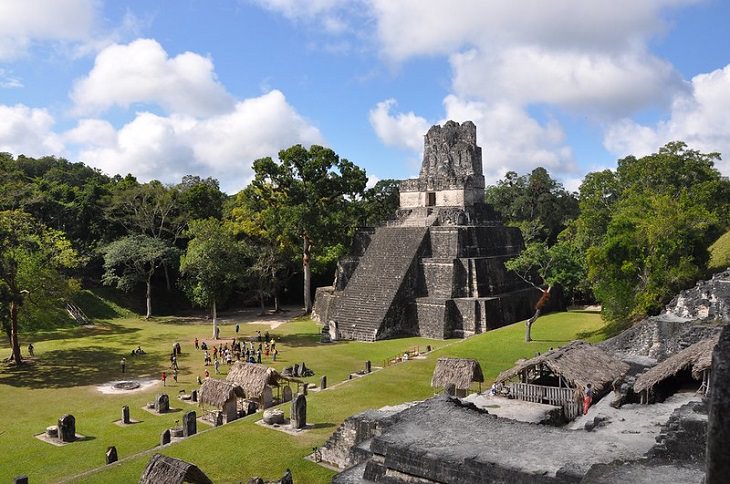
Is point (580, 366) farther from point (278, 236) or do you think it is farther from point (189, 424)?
point (278, 236)

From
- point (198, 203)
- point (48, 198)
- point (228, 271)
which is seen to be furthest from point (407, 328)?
point (48, 198)

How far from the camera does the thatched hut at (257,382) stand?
14711 millimetres

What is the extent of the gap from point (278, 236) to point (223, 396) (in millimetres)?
17712

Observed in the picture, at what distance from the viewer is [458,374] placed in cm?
1473

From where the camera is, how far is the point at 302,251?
3312 centimetres

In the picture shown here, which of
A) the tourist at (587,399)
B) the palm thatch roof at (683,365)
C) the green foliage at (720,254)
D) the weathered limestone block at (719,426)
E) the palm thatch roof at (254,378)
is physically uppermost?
the green foliage at (720,254)

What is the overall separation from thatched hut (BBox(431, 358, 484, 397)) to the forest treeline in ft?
26.7

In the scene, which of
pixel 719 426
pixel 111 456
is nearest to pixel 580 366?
pixel 111 456

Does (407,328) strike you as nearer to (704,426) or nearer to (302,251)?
(302,251)

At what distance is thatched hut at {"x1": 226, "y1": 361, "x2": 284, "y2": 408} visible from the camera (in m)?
14.7

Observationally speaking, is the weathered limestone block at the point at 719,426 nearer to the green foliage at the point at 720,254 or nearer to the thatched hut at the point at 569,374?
the thatched hut at the point at 569,374

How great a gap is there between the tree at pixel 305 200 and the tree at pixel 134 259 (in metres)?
4.98

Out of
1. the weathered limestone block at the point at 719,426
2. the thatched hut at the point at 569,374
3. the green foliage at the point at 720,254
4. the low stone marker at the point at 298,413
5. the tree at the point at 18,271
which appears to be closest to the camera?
the weathered limestone block at the point at 719,426

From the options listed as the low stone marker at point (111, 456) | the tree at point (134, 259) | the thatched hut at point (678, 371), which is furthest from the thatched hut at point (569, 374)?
the tree at point (134, 259)
